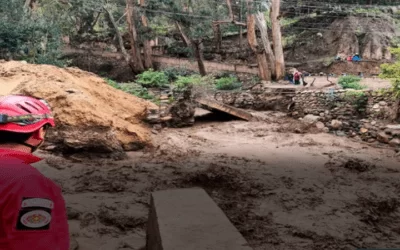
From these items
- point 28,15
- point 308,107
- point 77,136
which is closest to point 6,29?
point 28,15

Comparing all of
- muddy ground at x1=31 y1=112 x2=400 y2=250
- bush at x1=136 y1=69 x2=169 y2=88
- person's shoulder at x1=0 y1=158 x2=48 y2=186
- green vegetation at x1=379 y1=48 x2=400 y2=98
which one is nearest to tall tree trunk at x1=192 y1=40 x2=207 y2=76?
bush at x1=136 y1=69 x2=169 y2=88

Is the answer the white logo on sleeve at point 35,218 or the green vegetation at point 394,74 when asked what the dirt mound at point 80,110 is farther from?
the green vegetation at point 394,74

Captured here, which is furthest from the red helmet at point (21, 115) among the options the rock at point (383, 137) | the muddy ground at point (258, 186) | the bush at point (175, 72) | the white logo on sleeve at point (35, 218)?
the bush at point (175, 72)

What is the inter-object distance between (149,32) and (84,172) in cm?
1682

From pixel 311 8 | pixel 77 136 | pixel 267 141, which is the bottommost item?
pixel 267 141

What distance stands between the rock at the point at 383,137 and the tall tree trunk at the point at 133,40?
1606 cm

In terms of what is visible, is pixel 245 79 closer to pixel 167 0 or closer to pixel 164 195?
pixel 167 0

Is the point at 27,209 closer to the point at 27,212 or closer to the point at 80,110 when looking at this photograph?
the point at 27,212

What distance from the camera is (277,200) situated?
6.63 metres

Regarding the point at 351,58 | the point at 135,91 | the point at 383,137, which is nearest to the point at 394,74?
the point at 383,137

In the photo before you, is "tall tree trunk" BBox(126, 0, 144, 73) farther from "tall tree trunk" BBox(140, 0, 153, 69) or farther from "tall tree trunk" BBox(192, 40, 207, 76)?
"tall tree trunk" BBox(192, 40, 207, 76)

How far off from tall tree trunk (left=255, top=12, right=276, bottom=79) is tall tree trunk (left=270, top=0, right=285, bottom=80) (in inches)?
12.8

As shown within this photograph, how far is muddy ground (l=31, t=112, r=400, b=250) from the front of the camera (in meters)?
4.96

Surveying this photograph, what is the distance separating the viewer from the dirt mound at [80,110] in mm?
8797
